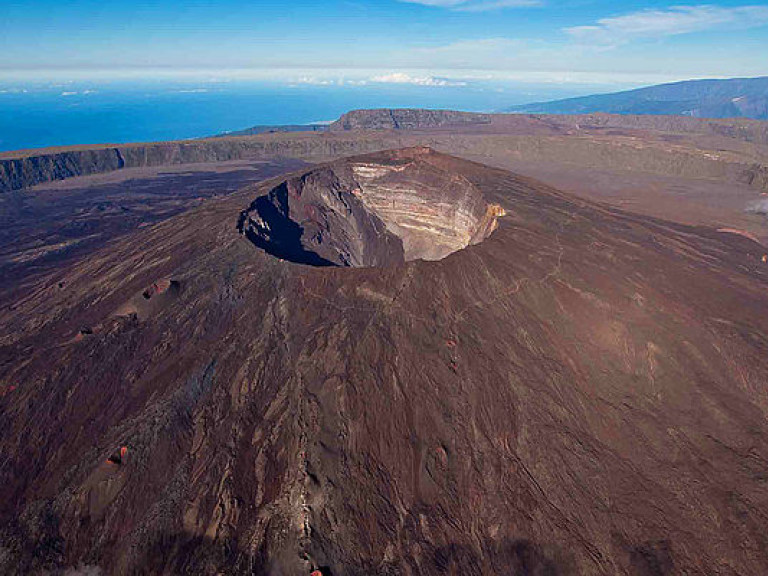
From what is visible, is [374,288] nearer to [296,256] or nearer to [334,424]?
[334,424]

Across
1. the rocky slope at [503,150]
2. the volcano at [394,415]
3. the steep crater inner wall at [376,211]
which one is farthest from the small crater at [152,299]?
the rocky slope at [503,150]

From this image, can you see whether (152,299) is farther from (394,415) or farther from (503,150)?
(503,150)

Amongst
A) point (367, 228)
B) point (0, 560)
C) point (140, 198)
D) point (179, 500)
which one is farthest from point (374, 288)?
point (140, 198)

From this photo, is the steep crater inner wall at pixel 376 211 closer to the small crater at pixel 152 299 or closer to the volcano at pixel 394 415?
the volcano at pixel 394 415

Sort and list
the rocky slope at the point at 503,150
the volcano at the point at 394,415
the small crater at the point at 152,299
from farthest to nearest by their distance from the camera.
→ the rocky slope at the point at 503,150 < the small crater at the point at 152,299 < the volcano at the point at 394,415

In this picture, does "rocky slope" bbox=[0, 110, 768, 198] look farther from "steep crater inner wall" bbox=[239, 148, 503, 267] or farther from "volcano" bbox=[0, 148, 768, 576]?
"volcano" bbox=[0, 148, 768, 576]

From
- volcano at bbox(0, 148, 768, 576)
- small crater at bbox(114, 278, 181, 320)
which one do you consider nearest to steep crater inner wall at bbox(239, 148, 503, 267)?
volcano at bbox(0, 148, 768, 576)

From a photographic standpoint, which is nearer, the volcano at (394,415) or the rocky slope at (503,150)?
the volcano at (394,415)
